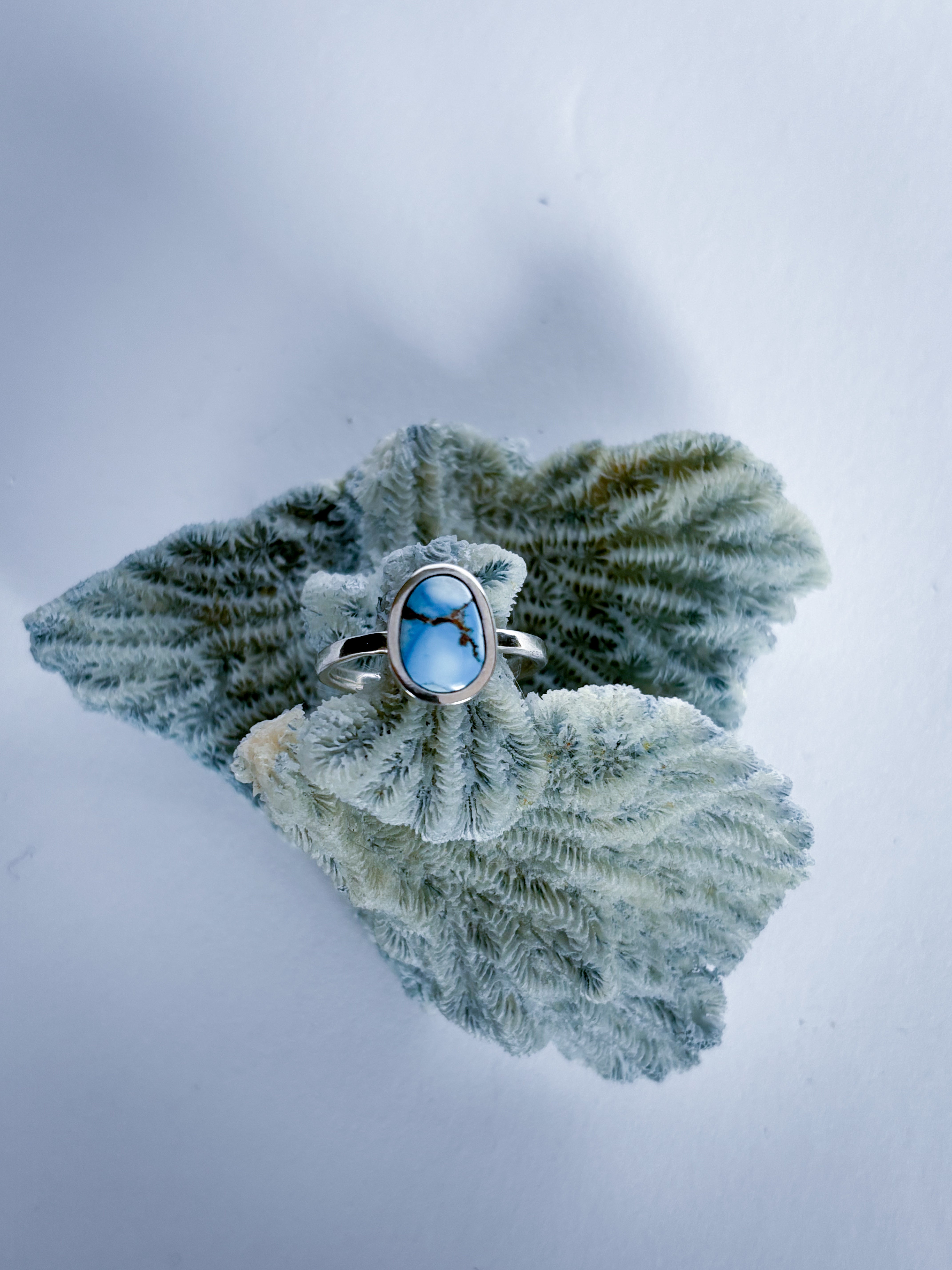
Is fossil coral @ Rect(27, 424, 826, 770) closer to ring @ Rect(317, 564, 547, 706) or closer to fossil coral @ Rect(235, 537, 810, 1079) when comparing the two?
fossil coral @ Rect(235, 537, 810, 1079)

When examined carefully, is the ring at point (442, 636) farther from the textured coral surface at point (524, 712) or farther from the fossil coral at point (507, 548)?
the fossil coral at point (507, 548)

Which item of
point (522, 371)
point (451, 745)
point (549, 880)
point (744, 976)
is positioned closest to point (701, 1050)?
point (744, 976)

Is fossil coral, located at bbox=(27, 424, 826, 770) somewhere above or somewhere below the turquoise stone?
above

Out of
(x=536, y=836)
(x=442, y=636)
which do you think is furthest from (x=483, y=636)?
(x=536, y=836)

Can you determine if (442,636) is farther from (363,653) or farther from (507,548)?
(507,548)

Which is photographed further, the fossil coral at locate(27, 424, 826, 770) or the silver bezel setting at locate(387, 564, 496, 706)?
the fossil coral at locate(27, 424, 826, 770)

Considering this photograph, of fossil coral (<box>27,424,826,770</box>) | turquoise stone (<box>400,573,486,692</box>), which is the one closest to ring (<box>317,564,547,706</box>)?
turquoise stone (<box>400,573,486,692</box>)

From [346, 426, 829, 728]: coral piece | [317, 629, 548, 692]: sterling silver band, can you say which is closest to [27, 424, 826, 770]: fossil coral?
[346, 426, 829, 728]: coral piece
